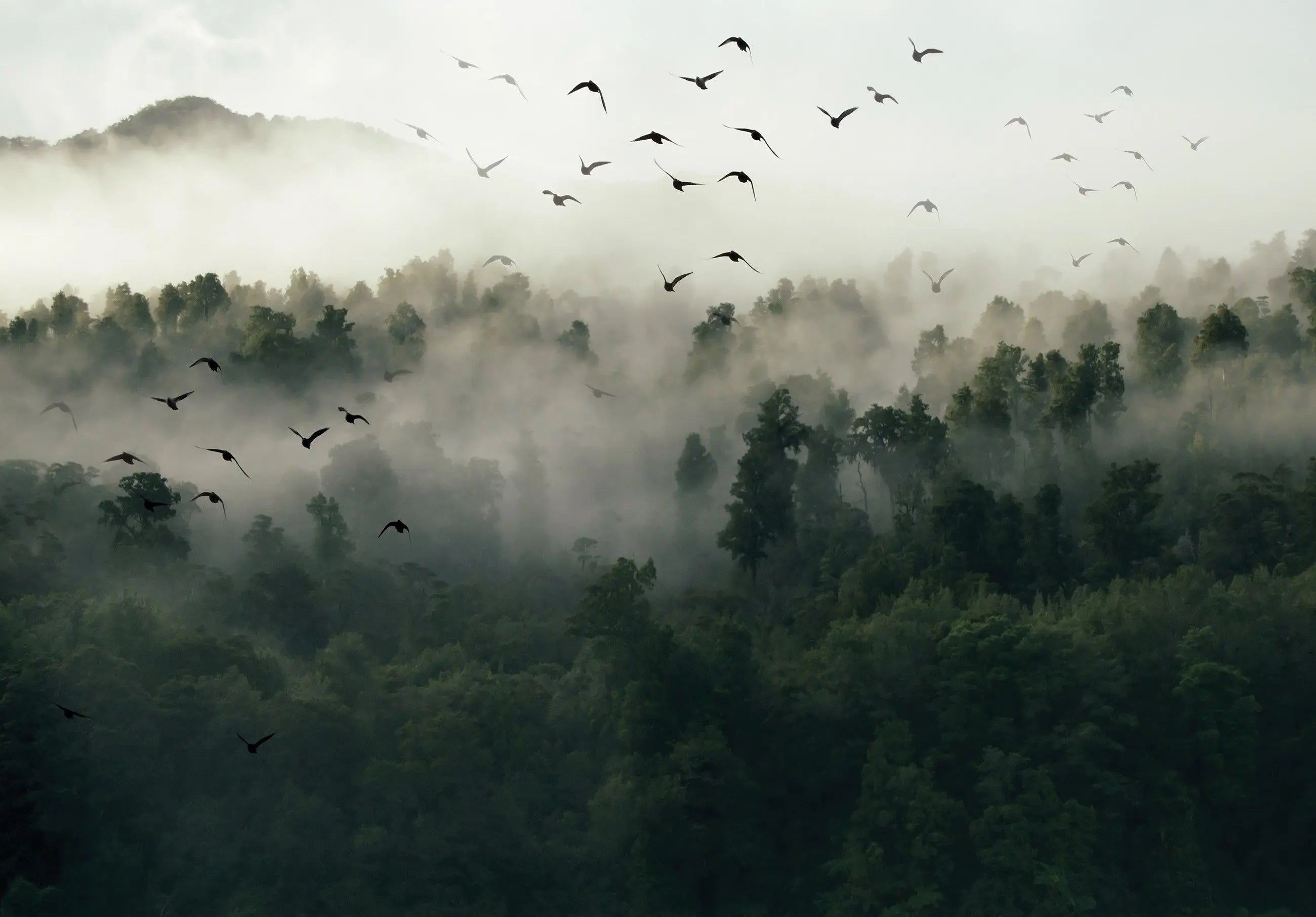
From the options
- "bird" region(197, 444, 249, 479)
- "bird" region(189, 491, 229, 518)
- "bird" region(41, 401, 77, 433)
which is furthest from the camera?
"bird" region(41, 401, 77, 433)

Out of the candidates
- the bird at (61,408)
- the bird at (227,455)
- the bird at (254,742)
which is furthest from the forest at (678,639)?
the bird at (254,742)

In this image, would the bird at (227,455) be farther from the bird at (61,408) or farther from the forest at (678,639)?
the bird at (61,408)

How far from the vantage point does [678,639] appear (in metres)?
80.4

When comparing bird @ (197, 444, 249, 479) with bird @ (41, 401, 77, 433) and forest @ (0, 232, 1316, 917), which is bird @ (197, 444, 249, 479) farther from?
bird @ (41, 401, 77, 433)

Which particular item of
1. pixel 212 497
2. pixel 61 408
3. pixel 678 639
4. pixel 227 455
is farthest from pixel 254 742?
pixel 227 455

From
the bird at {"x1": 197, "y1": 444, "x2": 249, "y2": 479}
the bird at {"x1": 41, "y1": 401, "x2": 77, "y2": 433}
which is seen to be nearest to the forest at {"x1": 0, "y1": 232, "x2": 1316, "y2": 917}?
the bird at {"x1": 197, "y1": 444, "x2": 249, "y2": 479}

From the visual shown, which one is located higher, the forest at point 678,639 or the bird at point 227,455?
the bird at point 227,455

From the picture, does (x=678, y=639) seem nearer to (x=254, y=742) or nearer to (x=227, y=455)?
(x=254, y=742)

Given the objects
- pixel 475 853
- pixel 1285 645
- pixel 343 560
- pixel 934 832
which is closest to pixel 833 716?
pixel 934 832

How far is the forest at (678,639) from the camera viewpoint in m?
67.2

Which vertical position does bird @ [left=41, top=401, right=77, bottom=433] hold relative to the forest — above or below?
above

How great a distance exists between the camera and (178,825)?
65938 millimetres

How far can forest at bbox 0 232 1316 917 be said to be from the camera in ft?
220

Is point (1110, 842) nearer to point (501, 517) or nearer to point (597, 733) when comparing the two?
point (597, 733)
